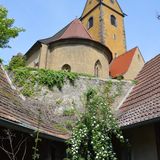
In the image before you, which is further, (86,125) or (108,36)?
(108,36)

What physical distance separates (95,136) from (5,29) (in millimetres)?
11373

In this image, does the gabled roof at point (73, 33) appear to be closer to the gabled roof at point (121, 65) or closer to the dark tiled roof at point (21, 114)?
the gabled roof at point (121, 65)

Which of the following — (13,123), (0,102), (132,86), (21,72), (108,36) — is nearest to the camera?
(13,123)

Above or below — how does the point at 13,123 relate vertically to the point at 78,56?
below

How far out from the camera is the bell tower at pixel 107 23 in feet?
137

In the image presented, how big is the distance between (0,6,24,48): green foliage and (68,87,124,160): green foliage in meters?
10.1

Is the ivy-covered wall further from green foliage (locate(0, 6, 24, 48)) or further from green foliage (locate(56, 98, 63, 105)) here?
green foliage (locate(0, 6, 24, 48))

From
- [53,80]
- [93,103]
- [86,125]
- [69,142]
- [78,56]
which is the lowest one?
[69,142]

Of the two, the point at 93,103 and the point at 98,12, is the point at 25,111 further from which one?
the point at 98,12

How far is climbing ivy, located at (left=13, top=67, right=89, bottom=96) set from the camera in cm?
1199

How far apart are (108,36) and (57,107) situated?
31227mm

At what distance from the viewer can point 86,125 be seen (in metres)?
9.76

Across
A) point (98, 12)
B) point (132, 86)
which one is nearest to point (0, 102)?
point (132, 86)

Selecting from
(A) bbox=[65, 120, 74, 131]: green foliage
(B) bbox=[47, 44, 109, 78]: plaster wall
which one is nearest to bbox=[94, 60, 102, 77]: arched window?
(B) bbox=[47, 44, 109, 78]: plaster wall
